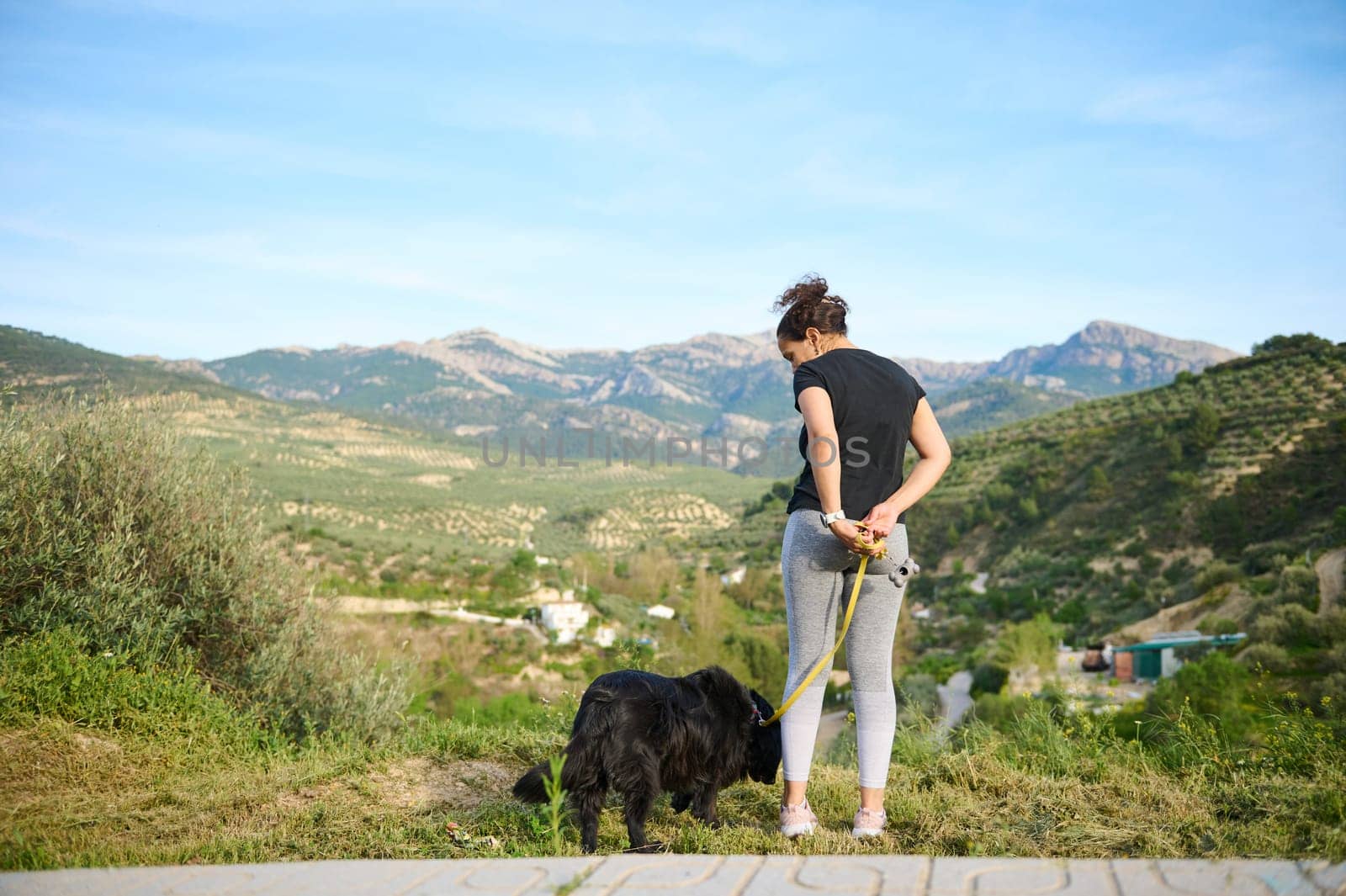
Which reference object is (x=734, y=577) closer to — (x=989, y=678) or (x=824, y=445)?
(x=989, y=678)

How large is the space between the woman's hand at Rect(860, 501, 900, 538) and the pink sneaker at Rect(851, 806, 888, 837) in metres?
1.07

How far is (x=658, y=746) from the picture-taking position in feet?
11.6

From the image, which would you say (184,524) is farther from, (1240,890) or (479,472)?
(479,472)

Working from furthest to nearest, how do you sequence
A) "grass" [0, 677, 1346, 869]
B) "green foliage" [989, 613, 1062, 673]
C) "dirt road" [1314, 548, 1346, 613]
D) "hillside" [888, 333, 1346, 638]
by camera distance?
"hillside" [888, 333, 1346, 638] → "green foliage" [989, 613, 1062, 673] → "dirt road" [1314, 548, 1346, 613] → "grass" [0, 677, 1346, 869]

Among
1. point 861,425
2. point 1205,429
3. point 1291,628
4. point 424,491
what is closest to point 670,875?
point 861,425

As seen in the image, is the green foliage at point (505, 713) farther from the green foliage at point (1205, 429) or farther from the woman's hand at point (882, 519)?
the green foliage at point (1205, 429)

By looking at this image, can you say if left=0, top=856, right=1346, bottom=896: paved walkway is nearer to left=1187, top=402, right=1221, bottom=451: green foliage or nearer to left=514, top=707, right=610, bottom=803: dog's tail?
left=514, top=707, right=610, bottom=803: dog's tail

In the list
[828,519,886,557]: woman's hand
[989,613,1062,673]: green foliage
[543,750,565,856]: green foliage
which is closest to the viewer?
[543,750,565,856]: green foliage

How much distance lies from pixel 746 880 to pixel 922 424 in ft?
6.13

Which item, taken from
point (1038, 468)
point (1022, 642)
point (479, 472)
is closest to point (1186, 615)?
point (1022, 642)

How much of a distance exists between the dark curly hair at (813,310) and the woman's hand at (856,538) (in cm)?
82

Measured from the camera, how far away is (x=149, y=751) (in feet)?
15.0

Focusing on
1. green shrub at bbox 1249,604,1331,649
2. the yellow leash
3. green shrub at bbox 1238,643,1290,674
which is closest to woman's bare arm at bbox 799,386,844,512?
the yellow leash

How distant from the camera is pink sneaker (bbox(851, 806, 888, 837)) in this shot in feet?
11.3
